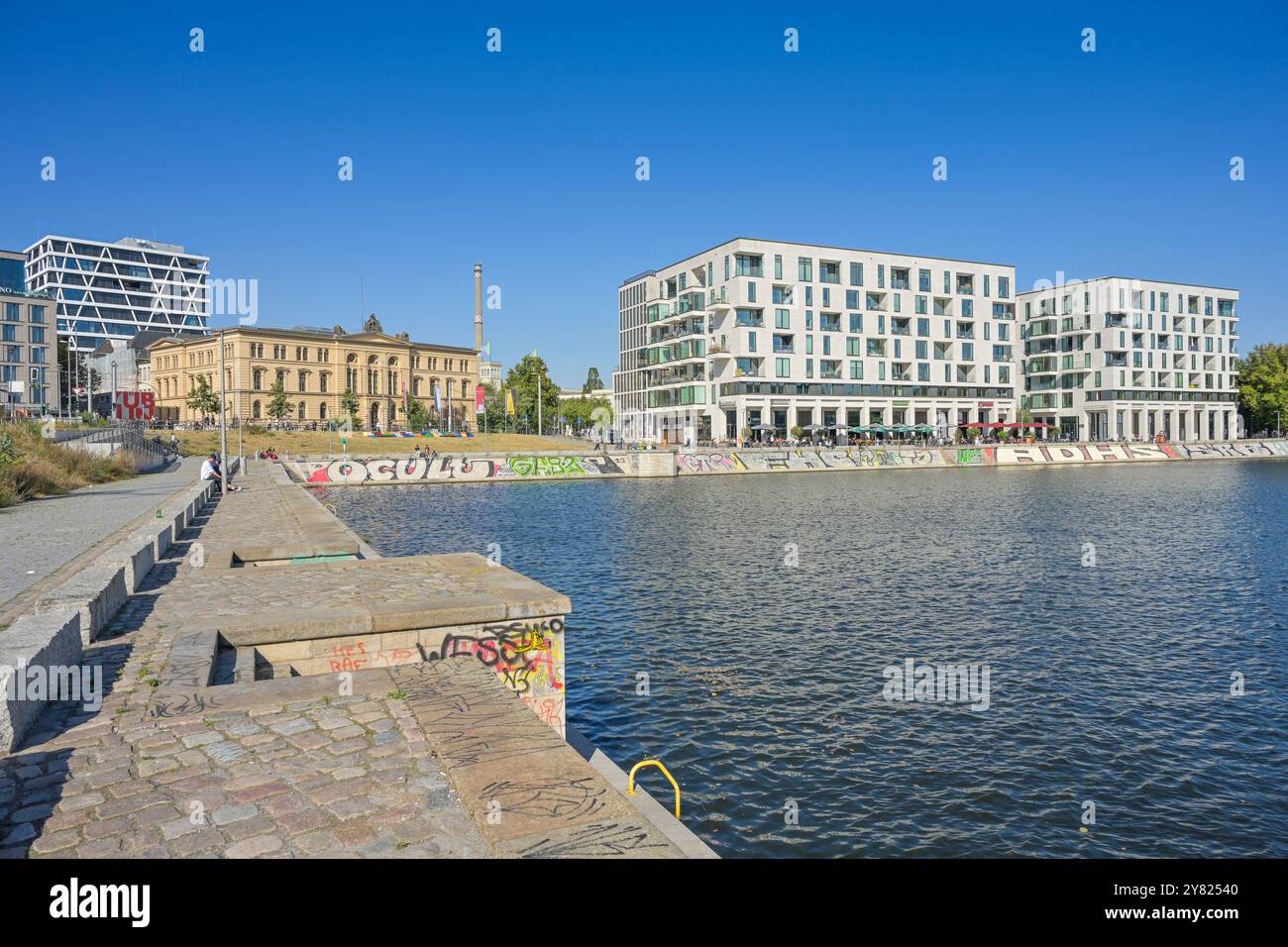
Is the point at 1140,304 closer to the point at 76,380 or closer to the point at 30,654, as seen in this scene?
the point at 30,654

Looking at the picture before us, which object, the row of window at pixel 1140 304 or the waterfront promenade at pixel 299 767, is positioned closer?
the waterfront promenade at pixel 299 767

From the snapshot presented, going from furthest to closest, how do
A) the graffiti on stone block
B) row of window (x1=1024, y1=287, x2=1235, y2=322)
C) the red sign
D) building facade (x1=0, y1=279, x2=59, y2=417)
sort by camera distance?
row of window (x1=1024, y1=287, x2=1235, y2=322) < building facade (x1=0, y1=279, x2=59, y2=417) < the graffiti on stone block < the red sign

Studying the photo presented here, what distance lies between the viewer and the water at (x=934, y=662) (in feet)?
31.0

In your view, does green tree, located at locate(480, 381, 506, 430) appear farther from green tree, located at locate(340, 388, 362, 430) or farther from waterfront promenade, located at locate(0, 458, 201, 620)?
waterfront promenade, located at locate(0, 458, 201, 620)

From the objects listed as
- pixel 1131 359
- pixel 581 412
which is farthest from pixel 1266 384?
pixel 581 412

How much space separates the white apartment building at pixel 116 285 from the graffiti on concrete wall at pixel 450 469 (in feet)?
433

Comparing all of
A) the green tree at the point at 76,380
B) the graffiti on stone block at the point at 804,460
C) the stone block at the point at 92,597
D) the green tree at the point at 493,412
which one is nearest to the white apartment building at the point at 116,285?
the green tree at the point at 76,380

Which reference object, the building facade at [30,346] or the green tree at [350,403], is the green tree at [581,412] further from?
the building facade at [30,346]

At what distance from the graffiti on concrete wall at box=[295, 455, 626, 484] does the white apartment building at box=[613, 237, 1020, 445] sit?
2499cm

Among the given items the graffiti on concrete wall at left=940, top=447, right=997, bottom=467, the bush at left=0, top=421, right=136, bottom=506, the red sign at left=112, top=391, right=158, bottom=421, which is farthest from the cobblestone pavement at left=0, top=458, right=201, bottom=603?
the graffiti on concrete wall at left=940, top=447, right=997, bottom=467

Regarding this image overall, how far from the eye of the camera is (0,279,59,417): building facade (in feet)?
322

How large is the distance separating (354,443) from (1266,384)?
127 metres
